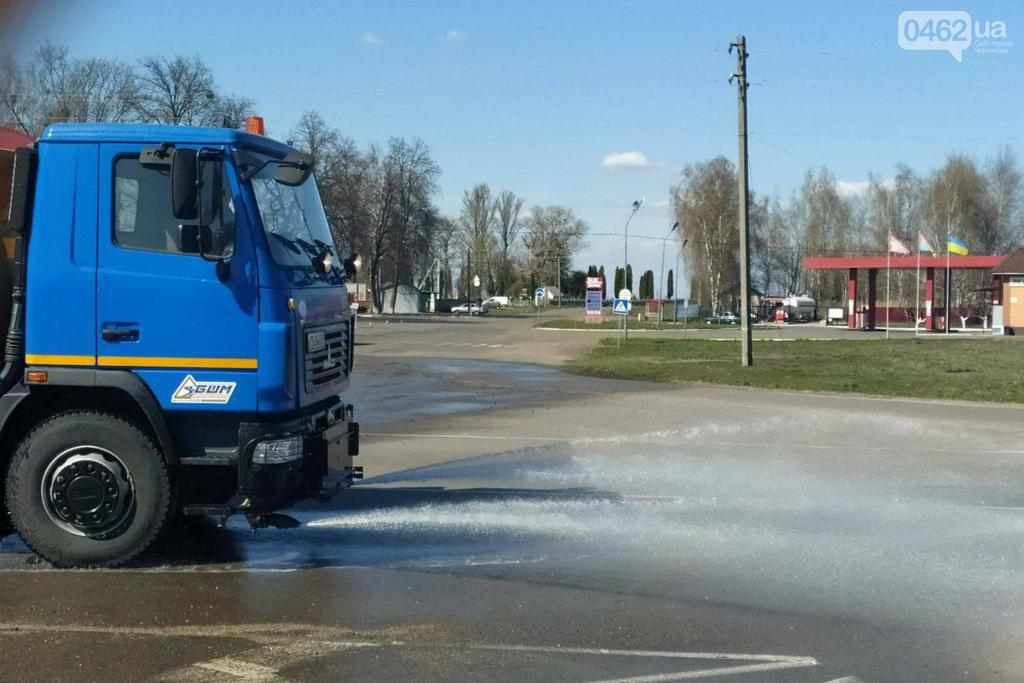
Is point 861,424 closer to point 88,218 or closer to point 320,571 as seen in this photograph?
point 320,571

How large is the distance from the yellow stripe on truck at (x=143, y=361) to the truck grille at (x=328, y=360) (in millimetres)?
465

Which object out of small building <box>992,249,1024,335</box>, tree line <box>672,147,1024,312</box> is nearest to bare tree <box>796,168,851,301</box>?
tree line <box>672,147,1024,312</box>

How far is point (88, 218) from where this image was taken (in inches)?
258

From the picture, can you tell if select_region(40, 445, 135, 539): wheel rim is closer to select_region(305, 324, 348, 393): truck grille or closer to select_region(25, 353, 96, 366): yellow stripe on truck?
select_region(25, 353, 96, 366): yellow stripe on truck

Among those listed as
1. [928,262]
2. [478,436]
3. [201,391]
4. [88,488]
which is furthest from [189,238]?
[928,262]

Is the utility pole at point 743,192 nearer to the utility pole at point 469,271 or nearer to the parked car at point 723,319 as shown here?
the parked car at point 723,319

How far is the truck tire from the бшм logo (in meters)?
0.38

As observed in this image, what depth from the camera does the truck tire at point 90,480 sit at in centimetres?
661

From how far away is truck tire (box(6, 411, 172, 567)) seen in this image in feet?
21.7

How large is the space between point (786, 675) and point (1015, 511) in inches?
206

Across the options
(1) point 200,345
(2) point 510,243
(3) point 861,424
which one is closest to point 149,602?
(1) point 200,345

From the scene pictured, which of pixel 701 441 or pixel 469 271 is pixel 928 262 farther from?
pixel 469 271

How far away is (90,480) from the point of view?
21.7 ft

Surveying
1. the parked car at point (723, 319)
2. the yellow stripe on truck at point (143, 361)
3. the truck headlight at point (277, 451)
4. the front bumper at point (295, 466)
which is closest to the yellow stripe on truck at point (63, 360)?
the yellow stripe on truck at point (143, 361)
